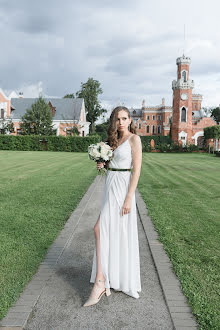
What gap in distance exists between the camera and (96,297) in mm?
3248

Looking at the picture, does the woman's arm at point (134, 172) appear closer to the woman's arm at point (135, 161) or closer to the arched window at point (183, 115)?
the woman's arm at point (135, 161)

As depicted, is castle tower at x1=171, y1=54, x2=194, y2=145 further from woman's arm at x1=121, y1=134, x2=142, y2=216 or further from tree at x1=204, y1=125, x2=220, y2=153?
woman's arm at x1=121, y1=134, x2=142, y2=216

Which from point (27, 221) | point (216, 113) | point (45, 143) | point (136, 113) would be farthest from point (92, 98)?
point (27, 221)

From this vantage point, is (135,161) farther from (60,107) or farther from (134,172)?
(60,107)

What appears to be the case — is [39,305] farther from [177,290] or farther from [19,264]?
[177,290]

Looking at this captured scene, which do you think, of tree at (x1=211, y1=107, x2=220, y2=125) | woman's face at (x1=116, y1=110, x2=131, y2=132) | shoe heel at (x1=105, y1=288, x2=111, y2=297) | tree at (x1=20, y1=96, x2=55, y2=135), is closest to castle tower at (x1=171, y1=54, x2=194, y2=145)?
tree at (x1=20, y1=96, x2=55, y2=135)

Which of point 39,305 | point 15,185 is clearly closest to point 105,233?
point 39,305

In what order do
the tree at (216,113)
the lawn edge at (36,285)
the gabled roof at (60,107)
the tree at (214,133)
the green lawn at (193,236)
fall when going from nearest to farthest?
the lawn edge at (36,285)
the green lawn at (193,236)
the tree at (214,133)
the gabled roof at (60,107)
the tree at (216,113)

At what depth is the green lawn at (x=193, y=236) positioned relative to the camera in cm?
331

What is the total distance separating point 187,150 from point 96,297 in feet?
140

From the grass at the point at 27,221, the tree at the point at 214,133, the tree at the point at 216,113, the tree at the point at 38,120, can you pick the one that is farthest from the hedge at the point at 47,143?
the tree at the point at 216,113

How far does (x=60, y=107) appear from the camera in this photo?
5166 centimetres

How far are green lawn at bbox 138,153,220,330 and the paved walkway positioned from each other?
0.17m

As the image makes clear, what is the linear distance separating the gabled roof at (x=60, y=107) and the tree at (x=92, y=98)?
13.0 metres
